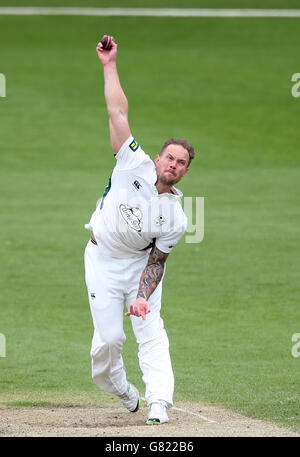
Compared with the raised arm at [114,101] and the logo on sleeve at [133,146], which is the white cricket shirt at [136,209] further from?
the raised arm at [114,101]

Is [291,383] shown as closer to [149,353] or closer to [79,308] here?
[149,353]

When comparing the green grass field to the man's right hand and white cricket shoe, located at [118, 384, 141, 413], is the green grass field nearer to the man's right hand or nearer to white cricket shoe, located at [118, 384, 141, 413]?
white cricket shoe, located at [118, 384, 141, 413]

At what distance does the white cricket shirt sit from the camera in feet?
27.6

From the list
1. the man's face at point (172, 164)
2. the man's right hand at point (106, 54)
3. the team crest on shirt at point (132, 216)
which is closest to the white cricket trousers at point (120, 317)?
the team crest on shirt at point (132, 216)

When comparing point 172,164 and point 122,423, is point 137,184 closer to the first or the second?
point 172,164

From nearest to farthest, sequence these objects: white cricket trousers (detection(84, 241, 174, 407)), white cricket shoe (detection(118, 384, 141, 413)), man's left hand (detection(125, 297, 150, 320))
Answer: man's left hand (detection(125, 297, 150, 320)) < white cricket trousers (detection(84, 241, 174, 407)) < white cricket shoe (detection(118, 384, 141, 413))

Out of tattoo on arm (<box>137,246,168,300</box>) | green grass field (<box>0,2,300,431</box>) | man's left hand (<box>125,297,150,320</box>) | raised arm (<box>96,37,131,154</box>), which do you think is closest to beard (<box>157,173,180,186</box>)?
raised arm (<box>96,37,131,154</box>)

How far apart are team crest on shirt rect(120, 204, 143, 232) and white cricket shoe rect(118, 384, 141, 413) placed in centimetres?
167

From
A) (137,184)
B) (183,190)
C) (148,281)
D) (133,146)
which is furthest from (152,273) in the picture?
(183,190)

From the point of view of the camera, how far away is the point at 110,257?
28.3ft

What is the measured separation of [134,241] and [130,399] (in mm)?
1655

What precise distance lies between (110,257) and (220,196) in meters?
13.6

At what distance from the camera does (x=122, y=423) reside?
888 centimetres

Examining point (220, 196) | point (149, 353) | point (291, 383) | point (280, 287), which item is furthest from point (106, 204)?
point (220, 196)
